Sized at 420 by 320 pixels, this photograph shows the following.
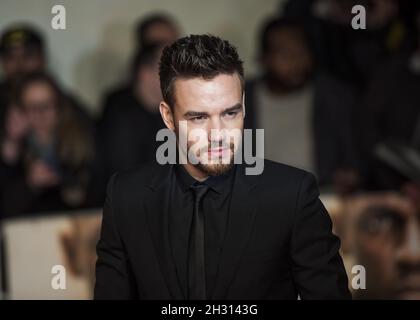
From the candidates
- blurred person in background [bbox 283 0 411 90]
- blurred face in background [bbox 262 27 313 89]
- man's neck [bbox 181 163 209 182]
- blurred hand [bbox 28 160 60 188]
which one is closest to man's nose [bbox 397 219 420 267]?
blurred person in background [bbox 283 0 411 90]

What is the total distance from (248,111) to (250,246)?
2.38m

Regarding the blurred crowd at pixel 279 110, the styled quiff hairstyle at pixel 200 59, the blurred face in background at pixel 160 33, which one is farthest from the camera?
the blurred face in background at pixel 160 33

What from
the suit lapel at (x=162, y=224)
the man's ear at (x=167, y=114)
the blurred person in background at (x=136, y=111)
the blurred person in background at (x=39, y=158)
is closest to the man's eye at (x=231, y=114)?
the man's ear at (x=167, y=114)

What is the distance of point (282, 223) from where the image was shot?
1.71 metres

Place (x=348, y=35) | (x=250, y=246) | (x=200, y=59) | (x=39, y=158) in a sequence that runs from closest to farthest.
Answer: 1. (x=200, y=59)
2. (x=250, y=246)
3. (x=39, y=158)
4. (x=348, y=35)

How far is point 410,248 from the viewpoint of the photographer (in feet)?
14.0

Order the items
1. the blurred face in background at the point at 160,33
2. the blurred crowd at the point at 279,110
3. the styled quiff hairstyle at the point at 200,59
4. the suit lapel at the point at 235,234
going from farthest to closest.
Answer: the blurred face in background at the point at 160,33, the blurred crowd at the point at 279,110, the suit lapel at the point at 235,234, the styled quiff hairstyle at the point at 200,59

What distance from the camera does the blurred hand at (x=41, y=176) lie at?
4.34 meters

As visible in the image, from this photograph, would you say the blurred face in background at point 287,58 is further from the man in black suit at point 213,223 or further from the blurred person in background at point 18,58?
the man in black suit at point 213,223

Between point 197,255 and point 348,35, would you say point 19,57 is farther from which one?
point 197,255

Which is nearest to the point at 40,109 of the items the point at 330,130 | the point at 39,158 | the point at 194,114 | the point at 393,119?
the point at 39,158

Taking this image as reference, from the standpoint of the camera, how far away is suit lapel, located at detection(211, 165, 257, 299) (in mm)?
1696

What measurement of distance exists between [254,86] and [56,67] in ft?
Answer: 3.83
